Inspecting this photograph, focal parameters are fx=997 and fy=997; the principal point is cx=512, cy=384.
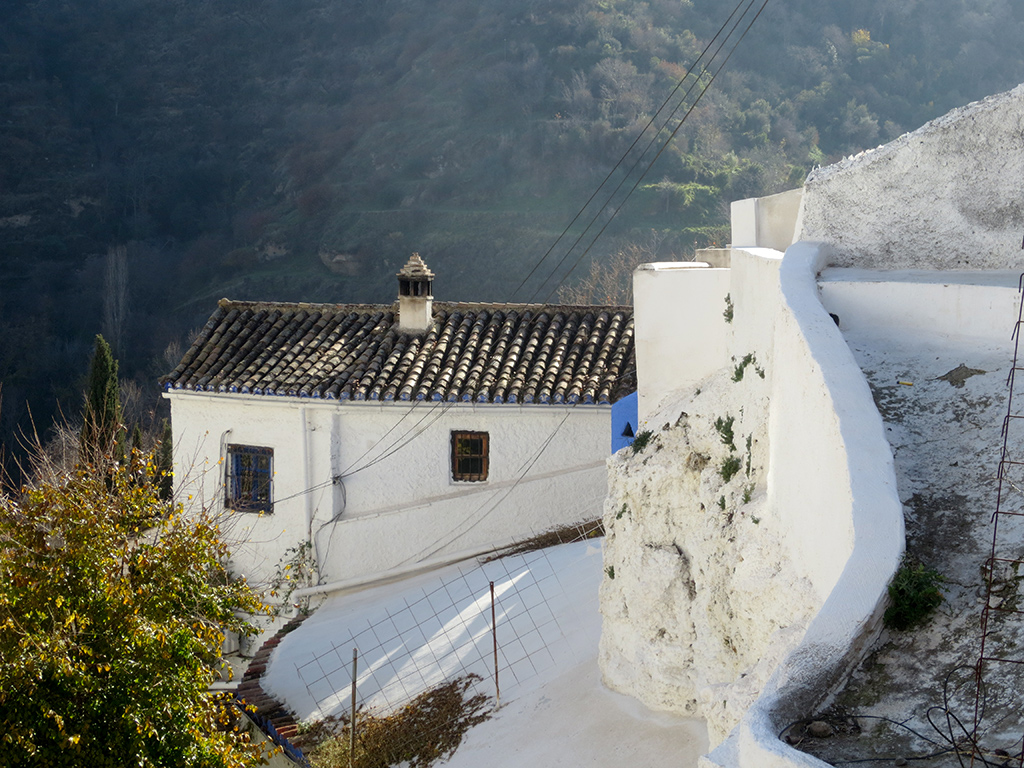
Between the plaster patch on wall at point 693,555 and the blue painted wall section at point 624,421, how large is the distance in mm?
2524

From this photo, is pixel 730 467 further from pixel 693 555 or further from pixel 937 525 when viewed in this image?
pixel 937 525

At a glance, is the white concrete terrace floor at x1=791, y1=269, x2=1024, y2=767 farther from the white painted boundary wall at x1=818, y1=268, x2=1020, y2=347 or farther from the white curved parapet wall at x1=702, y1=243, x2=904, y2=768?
the white curved parapet wall at x1=702, y1=243, x2=904, y2=768

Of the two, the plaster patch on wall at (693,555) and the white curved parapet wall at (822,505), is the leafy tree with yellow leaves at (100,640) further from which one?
the white curved parapet wall at (822,505)

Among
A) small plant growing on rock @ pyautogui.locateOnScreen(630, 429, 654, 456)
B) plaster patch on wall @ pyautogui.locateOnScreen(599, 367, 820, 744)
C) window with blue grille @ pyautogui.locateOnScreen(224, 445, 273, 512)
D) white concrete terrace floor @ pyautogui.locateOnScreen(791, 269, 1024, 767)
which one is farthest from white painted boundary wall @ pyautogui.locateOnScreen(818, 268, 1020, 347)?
window with blue grille @ pyautogui.locateOnScreen(224, 445, 273, 512)

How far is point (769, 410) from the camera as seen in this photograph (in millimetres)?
5270

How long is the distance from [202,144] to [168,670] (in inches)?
1751

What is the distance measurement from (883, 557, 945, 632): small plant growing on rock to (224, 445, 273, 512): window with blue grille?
436 inches

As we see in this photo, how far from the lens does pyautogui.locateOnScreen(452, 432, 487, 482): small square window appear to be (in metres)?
13.0

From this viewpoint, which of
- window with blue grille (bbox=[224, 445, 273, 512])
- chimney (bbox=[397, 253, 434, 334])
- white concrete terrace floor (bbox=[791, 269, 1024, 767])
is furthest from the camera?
chimney (bbox=[397, 253, 434, 334])

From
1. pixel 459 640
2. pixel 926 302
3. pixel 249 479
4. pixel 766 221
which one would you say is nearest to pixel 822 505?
pixel 926 302

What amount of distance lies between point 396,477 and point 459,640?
3.44 m

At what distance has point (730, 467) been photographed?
19.8 feet

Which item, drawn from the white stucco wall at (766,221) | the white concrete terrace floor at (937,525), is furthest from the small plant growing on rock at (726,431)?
the white stucco wall at (766,221)

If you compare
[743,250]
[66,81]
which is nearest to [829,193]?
[743,250]
